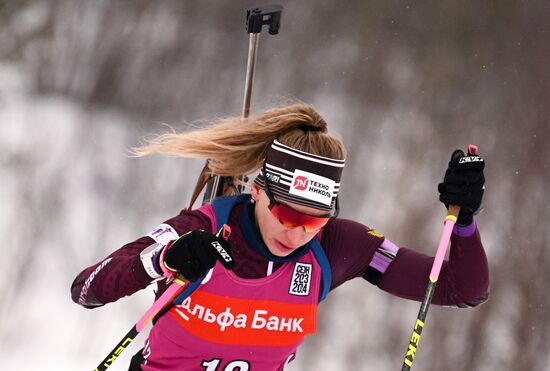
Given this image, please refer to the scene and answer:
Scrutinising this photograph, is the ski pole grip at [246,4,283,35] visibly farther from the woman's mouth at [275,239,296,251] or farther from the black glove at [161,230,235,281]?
the black glove at [161,230,235,281]

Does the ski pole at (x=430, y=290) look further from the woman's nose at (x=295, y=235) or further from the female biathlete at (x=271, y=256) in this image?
the woman's nose at (x=295, y=235)

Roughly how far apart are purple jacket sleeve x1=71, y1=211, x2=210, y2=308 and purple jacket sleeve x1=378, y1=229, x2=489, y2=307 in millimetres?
680

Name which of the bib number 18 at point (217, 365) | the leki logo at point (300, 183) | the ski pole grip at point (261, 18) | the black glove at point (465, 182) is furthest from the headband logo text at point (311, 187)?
the ski pole grip at point (261, 18)

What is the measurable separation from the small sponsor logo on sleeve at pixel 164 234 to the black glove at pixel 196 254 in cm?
18

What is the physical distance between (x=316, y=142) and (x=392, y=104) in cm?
341

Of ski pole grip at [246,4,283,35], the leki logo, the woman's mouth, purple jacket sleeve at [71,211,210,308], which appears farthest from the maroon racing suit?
ski pole grip at [246,4,283,35]

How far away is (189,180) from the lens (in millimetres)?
6160

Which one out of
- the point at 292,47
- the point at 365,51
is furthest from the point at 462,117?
the point at 292,47

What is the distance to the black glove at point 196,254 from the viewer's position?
2.30 metres

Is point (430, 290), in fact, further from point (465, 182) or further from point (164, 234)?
point (164, 234)

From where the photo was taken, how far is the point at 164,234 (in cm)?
256

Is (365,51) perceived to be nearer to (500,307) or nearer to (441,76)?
(441,76)

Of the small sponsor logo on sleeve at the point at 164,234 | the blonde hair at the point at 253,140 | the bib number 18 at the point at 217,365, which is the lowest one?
the bib number 18 at the point at 217,365

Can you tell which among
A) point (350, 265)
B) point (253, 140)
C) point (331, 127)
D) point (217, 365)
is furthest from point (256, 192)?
point (331, 127)
